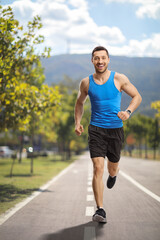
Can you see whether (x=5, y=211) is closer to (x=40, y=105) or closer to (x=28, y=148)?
(x=28, y=148)

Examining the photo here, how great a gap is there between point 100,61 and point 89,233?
2381 millimetres

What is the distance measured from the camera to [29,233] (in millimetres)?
4355

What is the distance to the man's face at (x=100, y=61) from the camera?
5.08m

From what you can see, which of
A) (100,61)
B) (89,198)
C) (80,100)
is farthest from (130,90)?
(89,198)

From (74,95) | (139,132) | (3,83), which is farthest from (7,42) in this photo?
(139,132)

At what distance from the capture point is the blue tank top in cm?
503

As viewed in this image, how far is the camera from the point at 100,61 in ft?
16.6

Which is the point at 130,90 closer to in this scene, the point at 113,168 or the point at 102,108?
the point at 102,108

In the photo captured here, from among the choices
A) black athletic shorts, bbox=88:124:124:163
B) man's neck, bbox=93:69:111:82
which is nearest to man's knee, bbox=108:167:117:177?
black athletic shorts, bbox=88:124:124:163

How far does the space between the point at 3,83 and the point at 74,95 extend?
37.9m

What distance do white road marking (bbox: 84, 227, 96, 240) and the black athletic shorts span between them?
1053mm

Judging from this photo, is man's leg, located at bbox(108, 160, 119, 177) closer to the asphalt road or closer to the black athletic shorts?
the black athletic shorts

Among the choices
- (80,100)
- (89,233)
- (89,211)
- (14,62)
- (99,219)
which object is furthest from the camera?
(14,62)

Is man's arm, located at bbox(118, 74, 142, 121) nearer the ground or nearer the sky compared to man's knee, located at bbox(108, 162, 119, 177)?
nearer the sky
